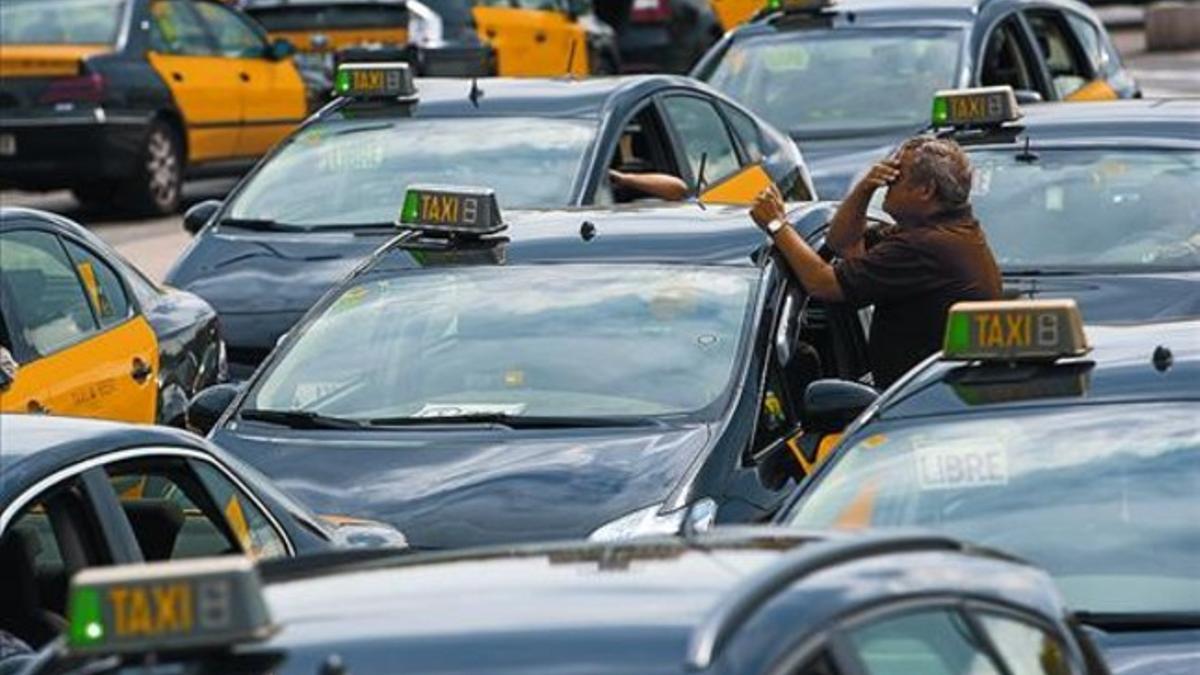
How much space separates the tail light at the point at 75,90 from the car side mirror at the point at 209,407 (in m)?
12.1

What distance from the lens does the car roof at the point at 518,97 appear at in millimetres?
14117

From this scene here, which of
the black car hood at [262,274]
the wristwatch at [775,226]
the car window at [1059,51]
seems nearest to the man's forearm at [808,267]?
the wristwatch at [775,226]

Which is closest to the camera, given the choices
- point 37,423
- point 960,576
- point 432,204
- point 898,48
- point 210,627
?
point 210,627

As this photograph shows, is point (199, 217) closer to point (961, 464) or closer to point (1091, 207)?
point (1091, 207)

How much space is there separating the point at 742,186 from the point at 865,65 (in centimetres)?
286

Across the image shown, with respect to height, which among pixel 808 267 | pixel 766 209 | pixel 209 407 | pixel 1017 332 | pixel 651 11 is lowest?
pixel 651 11

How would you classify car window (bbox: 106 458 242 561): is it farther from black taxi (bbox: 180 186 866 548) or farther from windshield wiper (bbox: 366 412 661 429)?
windshield wiper (bbox: 366 412 661 429)

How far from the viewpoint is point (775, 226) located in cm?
993

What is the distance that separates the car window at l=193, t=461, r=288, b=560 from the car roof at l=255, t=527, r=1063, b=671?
2.21 m

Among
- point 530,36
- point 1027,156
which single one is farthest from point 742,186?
point 530,36

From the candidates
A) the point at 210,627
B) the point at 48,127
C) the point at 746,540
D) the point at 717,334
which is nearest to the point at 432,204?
the point at 717,334

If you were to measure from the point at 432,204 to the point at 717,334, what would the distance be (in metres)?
1.14

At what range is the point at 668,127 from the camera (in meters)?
14.6

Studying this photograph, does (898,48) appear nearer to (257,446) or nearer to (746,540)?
(257,446)
